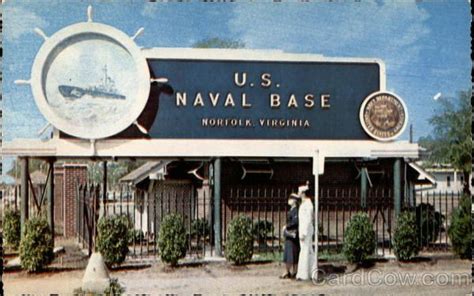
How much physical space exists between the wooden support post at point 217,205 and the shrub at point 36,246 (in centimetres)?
261

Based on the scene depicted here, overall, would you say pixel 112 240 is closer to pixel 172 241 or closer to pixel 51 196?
pixel 172 241

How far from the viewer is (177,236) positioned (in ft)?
34.4

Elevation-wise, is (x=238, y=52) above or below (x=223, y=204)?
above

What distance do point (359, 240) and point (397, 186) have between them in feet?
4.32

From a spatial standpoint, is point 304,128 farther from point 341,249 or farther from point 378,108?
point 341,249

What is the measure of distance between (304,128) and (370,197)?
67.2 inches

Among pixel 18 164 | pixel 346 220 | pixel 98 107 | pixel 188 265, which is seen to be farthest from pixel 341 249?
pixel 18 164

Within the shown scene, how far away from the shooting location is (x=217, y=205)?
436 inches

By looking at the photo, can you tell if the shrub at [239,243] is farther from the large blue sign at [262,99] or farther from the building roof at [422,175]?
the building roof at [422,175]

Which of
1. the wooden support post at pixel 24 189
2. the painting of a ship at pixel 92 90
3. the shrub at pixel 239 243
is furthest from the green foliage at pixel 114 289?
the painting of a ship at pixel 92 90

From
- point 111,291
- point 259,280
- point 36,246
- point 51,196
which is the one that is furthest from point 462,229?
point 51,196

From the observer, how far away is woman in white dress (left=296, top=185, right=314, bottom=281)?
31.7 ft

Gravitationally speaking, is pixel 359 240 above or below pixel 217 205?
below

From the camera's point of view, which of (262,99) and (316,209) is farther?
→ (262,99)
